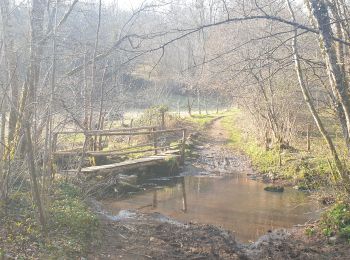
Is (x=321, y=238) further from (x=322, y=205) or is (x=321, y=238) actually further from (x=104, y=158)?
(x=104, y=158)

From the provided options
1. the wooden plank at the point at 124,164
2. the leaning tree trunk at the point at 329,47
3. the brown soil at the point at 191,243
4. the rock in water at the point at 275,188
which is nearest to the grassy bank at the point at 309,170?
the brown soil at the point at 191,243

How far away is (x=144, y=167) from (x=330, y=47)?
9157mm

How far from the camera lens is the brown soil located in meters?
6.45

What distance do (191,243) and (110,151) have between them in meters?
6.19

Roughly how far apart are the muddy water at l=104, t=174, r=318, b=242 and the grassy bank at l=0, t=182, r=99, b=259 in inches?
93.9

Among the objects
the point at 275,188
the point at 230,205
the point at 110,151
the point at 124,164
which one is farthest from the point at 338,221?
Answer: the point at 110,151

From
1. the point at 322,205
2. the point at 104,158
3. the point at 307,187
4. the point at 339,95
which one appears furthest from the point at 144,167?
the point at 339,95

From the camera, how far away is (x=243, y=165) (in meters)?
16.2

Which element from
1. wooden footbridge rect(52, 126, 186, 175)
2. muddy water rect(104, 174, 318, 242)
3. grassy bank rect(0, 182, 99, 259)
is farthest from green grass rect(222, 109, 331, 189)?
grassy bank rect(0, 182, 99, 259)

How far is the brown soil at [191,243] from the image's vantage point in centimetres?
645

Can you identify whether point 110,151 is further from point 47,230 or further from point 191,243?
point 47,230

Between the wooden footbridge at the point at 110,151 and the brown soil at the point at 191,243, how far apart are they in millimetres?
2311

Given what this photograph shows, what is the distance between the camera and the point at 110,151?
1273 centimetres

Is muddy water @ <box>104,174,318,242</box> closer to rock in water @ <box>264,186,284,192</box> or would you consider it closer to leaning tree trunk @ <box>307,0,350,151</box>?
rock in water @ <box>264,186,284,192</box>
